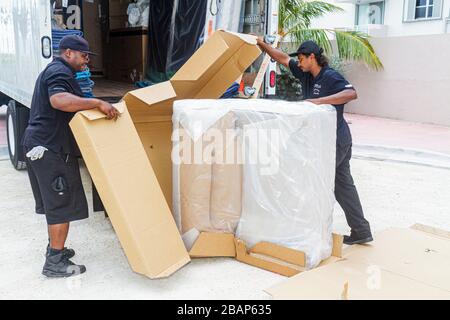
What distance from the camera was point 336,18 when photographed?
1866 centimetres

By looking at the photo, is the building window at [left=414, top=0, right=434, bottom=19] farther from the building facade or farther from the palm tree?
the palm tree

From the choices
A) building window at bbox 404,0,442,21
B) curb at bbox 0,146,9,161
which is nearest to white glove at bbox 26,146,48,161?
curb at bbox 0,146,9,161

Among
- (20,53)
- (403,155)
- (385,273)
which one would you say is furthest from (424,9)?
(385,273)

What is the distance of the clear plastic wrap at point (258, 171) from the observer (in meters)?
3.14

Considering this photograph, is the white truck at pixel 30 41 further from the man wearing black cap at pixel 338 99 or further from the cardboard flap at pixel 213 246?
the cardboard flap at pixel 213 246

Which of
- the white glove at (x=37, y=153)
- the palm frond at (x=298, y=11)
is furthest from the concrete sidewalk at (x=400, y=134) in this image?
the white glove at (x=37, y=153)

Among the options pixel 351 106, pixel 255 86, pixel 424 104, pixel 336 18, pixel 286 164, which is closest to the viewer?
pixel 286 164

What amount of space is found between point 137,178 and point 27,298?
38.9 inches

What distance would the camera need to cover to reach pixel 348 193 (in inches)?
140

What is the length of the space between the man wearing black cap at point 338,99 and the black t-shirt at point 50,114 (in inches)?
64.1

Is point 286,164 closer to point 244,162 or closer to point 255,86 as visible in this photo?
point 244,162

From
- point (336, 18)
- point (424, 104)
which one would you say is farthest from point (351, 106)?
point (336, 18)

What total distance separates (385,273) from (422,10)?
14926 millimetres

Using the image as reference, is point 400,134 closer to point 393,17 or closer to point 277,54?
point 277,54
